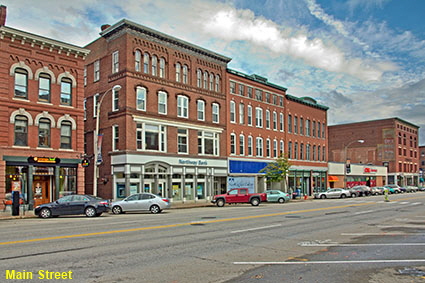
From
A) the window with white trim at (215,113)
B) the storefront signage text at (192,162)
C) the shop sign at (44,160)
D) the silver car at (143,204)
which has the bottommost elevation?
the silver car at (143,204)

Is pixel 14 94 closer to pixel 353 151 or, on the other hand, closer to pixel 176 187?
pixel 176 187

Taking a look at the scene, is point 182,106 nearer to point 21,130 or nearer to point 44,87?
point 44,87

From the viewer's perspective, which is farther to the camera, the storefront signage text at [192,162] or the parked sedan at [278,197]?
the parked sedan at [278,197]

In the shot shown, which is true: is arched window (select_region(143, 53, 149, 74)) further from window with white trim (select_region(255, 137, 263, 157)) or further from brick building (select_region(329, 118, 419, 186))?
brick building (select_region(329, 118, 419, 186))

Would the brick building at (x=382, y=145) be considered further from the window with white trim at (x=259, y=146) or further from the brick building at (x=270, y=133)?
the window with white trim at (x=259, y=146)

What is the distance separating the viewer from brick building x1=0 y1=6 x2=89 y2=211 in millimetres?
28312

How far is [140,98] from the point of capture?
1433 inches

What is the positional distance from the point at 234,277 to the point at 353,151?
97.6 m

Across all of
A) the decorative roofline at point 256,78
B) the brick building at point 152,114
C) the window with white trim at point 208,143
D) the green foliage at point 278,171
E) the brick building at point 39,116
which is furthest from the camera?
the decorative roofline at point 256,78

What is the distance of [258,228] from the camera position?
16.1 meters

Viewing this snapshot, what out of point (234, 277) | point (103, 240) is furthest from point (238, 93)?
point (234, 277)

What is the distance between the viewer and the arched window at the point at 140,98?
36125 millimetres

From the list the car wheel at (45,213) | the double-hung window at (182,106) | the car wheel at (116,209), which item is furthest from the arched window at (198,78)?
the car wheel at (45,213)

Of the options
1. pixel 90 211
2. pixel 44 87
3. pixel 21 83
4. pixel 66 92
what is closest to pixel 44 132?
pixel 44 87
